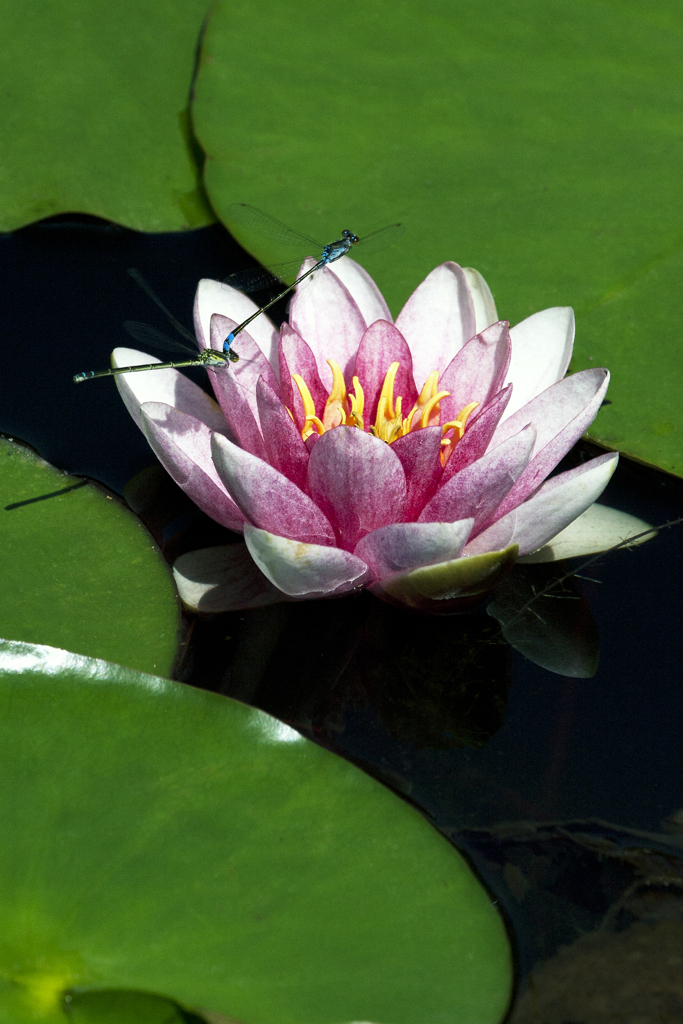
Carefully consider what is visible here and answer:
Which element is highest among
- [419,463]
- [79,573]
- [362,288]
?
[362,288]

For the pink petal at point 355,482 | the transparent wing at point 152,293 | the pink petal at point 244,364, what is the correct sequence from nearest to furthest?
the pink petal at point 355,482 → the pink petal at point 244,364 → the transparent wing at point 152,293

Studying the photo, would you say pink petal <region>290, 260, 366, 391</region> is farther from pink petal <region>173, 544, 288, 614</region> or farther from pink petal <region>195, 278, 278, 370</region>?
pink petal <region>173, 544, 288, 614</region>

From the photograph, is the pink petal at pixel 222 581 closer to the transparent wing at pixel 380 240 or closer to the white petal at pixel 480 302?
the white petal at pixel 480 302

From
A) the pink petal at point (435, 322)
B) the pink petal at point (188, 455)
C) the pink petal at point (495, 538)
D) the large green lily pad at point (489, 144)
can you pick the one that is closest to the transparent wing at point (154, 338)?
the large green lily pad at point (489, 144)

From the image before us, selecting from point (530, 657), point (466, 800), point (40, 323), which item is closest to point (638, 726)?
point (530, 657)

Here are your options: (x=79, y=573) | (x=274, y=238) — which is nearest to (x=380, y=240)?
(x=274, y=238)

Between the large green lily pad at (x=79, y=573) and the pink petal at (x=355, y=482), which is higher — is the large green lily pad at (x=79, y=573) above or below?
below

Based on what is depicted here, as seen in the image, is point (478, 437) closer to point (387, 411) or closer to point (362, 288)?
point (387, 411)
